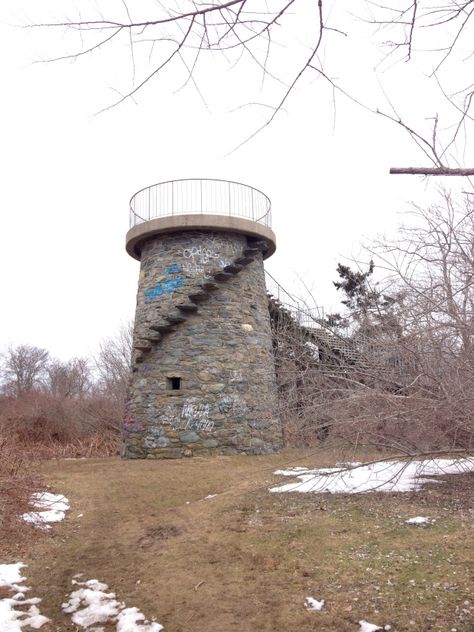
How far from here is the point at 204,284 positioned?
14844mm

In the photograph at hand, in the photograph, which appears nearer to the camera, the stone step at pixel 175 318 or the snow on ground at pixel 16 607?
the snow on ground at pixel 16 607

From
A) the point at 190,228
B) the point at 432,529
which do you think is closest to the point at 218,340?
the point at 190,228

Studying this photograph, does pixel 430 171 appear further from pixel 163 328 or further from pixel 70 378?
pixel 70 378

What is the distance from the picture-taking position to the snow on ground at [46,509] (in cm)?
731

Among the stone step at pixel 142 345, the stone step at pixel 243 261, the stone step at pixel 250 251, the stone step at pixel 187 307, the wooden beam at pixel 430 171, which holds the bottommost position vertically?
the wooden beam at pixel 430 171

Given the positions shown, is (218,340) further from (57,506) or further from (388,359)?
(388,359)

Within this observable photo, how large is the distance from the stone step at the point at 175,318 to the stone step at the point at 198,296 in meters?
0.51

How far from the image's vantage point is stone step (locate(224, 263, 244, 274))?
15.0 meters

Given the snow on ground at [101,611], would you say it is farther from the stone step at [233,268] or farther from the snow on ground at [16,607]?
the stone step at [233,268]

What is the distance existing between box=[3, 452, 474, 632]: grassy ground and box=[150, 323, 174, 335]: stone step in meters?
6.05

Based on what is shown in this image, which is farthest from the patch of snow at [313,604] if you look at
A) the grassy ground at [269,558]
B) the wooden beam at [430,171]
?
the wooden beam at [430,171]

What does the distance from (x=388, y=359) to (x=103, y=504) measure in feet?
16.6

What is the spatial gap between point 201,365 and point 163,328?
139 centimetres

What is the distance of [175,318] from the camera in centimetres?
1469
